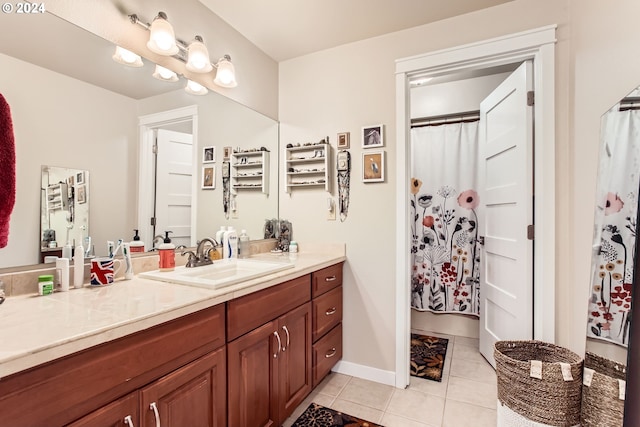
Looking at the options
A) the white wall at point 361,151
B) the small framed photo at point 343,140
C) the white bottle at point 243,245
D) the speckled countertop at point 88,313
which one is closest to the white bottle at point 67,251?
the speckled countertop at point 88,313

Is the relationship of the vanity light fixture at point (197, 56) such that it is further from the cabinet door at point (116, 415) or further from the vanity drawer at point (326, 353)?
the vanity drawer at point (326, 353)

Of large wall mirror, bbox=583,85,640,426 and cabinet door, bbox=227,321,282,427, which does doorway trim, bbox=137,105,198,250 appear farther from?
large wall mirror, bbox=583,85,640,426

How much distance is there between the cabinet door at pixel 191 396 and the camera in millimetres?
992

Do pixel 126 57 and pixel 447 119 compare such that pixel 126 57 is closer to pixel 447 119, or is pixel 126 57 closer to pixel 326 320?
pixel 326 320

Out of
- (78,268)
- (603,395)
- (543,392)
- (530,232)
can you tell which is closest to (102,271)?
(78,268)

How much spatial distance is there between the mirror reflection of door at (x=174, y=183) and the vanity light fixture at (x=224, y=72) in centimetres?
37

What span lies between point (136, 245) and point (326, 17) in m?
1.82

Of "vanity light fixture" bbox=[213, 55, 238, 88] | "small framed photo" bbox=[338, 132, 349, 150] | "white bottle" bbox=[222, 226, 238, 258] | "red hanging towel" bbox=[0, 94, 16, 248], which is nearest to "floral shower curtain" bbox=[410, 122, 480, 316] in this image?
"small framed photo" bbox=[338, 132, 349, 150]

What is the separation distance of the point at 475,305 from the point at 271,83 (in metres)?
2.76

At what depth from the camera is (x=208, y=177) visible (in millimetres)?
2062

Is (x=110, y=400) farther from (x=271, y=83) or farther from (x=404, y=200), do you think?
(x=271, y=83)

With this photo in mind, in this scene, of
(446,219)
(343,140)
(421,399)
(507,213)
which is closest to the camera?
(421,399)

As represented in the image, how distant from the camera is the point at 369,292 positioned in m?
2.27

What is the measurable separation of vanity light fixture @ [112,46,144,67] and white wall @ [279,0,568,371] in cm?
124
